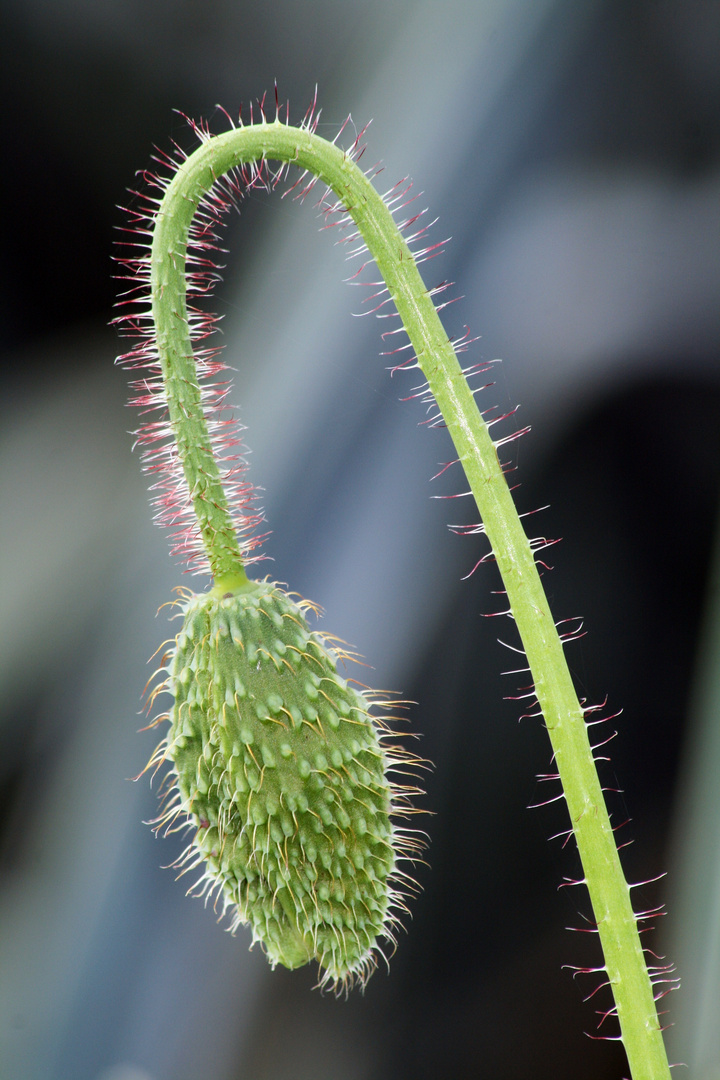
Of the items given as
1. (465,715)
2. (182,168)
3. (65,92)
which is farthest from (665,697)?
(65,92)

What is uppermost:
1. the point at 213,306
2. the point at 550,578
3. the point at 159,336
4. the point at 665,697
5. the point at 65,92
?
the point at 65,92

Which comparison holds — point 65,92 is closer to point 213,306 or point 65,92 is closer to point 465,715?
point 213,306

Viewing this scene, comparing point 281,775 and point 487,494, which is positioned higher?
point 487,494

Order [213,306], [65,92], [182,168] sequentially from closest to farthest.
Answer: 1. [182,168]
2. [65,92]
3. [213,306]
